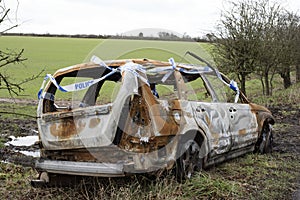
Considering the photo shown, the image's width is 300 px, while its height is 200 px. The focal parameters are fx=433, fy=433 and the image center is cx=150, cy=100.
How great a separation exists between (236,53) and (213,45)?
1.31 meters

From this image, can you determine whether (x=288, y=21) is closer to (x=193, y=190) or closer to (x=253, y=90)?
(x=253, y=90)

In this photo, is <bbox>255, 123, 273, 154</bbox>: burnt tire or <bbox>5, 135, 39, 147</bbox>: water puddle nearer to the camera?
<bbox>255, 123, 273, 154</bbox>: burnt tire

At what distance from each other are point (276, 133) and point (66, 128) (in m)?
7.50

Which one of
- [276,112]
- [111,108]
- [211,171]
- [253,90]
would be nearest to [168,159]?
[111,108]

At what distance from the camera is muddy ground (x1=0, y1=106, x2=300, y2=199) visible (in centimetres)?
852

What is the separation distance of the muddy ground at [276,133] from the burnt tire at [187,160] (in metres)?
1.43

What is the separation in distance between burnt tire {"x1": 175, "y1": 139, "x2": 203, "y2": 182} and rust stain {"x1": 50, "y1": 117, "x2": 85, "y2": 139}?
53.9 inches

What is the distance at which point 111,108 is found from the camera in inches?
201

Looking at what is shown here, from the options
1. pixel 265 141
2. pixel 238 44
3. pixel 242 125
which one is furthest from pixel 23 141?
pixel 238 44

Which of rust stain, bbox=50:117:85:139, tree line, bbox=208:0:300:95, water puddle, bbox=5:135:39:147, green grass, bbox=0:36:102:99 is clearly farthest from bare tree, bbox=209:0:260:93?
green grass, bbox=0:36:102:99

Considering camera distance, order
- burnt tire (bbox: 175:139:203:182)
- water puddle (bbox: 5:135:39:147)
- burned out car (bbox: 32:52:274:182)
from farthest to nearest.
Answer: water puddle (bbox: 5:135:39:147), burnt tire (bbox: 175:139:203:182), burned out car (bbox: 32:52:274:182)

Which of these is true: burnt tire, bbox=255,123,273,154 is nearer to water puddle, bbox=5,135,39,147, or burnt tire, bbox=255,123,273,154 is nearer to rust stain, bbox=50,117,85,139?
rust stain, bbox=50,117,85,139

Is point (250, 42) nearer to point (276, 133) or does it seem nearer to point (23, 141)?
point (276, 133)

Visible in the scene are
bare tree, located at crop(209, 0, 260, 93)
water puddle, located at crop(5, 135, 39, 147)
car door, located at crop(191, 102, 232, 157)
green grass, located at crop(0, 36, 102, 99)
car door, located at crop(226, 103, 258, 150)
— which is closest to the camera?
car door, located at crop(191, 102, 232, 157)
